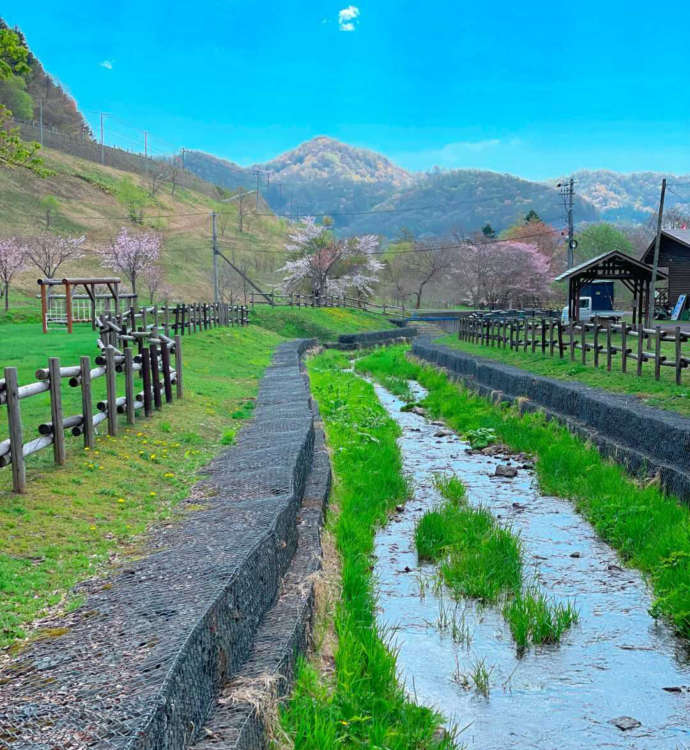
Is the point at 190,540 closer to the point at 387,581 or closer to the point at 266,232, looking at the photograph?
the point at 387,581

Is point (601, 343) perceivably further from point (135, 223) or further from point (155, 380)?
point (135, 223)

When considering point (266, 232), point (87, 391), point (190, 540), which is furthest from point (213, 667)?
point (266, 232)

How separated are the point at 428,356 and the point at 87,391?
23519 millimetres

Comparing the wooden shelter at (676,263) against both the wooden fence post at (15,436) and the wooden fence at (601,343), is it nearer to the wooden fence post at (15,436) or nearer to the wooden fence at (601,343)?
the wooden fence at (601,343)

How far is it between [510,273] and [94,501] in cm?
6105

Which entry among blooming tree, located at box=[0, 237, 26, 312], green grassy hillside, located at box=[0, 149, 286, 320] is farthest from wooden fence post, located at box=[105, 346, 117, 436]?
green grassy hillside, located at box=[0, 149, 286, 320]

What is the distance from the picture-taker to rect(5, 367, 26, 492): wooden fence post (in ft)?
22.5

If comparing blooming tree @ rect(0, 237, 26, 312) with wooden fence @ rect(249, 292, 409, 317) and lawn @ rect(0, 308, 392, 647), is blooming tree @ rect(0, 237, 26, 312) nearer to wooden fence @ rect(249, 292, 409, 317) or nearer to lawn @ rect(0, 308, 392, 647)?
wooden fence @ rect(249, 292, 409, 317)

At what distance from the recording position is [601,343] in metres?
28.0

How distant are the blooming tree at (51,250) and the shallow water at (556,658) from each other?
4341cm

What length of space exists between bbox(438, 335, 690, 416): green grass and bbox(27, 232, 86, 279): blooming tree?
109 feet

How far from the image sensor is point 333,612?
20.5 ft

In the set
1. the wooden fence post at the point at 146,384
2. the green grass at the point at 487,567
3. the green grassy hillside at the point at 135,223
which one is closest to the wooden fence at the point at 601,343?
the green grass at the point at 487,567

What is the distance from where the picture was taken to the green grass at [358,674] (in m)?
4.35
